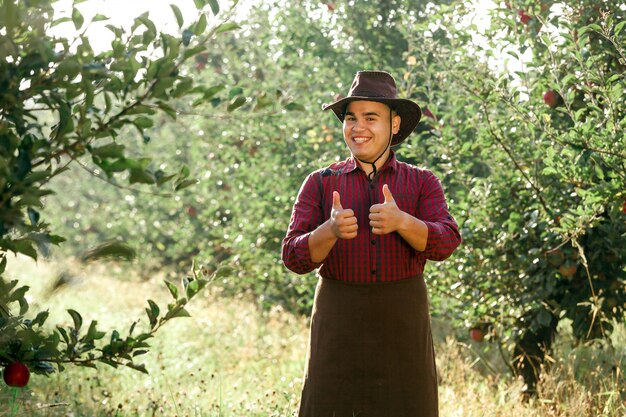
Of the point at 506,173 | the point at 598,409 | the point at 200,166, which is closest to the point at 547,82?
the point at 506,173

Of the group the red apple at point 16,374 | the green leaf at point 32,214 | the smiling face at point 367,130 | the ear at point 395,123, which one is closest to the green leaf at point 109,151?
the green leaf at point 32,214

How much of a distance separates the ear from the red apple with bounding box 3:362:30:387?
4.71ft

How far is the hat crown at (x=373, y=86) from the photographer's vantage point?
285 centimetres

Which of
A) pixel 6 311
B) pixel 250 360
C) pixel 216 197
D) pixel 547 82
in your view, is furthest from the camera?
pixel 216 197

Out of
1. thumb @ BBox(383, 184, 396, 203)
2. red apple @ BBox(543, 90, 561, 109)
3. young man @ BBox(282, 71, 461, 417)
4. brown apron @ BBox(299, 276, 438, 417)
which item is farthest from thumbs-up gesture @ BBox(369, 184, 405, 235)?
red apple @ BBox(543, 90, 561, 109)

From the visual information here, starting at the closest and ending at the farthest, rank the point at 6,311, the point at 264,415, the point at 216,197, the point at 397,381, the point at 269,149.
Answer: the point at 6,311, the point at 397,381, the point at 264,415, the point at 269,149, the point at 216,197

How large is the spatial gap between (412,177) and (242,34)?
6112mm

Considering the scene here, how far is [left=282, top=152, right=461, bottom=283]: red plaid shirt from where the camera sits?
8.89 ft

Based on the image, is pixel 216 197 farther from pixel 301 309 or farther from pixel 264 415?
pixel 264 415

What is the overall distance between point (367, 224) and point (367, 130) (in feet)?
1.02

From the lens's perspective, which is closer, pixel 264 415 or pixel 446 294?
pixel 264 415

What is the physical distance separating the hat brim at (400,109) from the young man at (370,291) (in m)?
0.02

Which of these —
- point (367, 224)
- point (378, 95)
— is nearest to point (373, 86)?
point (378, 95)

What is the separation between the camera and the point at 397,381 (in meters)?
2.75
